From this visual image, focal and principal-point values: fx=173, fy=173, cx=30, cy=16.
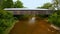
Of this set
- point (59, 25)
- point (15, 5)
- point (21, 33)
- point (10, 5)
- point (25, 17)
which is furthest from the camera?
point (15, 5)

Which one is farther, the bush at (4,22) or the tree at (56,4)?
the tree at (56,4)

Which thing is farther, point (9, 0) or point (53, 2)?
point (9, 0)

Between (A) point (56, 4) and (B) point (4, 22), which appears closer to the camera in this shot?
(B) point (4, 22)

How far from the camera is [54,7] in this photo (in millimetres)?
25188

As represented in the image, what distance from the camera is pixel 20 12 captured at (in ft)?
92.7

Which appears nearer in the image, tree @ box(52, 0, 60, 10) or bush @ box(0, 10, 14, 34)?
bush @ box(0, 10, 14, 34)

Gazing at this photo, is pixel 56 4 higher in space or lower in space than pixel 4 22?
lower

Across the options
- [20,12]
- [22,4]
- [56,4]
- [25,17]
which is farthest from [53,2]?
[22,4]

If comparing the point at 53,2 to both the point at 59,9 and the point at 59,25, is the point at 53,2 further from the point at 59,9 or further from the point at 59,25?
the point at 59,25

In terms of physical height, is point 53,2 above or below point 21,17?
above

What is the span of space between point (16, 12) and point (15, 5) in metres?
11.9

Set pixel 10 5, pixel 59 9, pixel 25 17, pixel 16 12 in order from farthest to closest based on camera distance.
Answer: pixel 10 5, pixel 25 17, pixel 16 12, pixel 59 9

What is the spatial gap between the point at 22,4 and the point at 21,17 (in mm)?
14354

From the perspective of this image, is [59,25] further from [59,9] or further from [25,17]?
[25,17]
